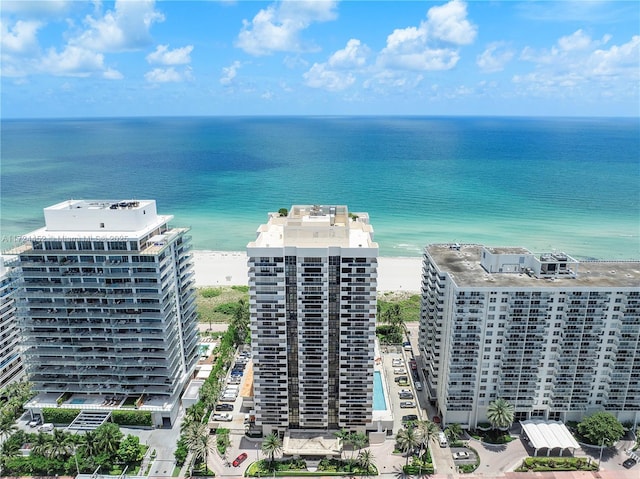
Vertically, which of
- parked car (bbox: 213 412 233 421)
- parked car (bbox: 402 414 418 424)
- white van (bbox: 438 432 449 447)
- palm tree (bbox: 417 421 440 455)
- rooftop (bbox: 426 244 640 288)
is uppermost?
rooftop (bbox: 426 244 640 288)

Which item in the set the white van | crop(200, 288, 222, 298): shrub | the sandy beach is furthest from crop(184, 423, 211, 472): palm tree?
the sandy beach

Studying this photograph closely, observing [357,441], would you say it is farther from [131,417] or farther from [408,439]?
[131,417]

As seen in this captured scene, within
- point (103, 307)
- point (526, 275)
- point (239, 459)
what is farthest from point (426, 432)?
point (103, 307)

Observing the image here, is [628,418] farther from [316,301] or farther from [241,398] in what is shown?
[241,398]

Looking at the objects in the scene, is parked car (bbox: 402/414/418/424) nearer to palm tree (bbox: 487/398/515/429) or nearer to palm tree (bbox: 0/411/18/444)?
palm tree (bbox: 487/398/515/429)

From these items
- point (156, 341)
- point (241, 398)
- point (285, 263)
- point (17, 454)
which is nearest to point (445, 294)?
point (285, 263)

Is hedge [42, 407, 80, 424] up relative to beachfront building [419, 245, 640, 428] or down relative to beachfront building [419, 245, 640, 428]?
down
